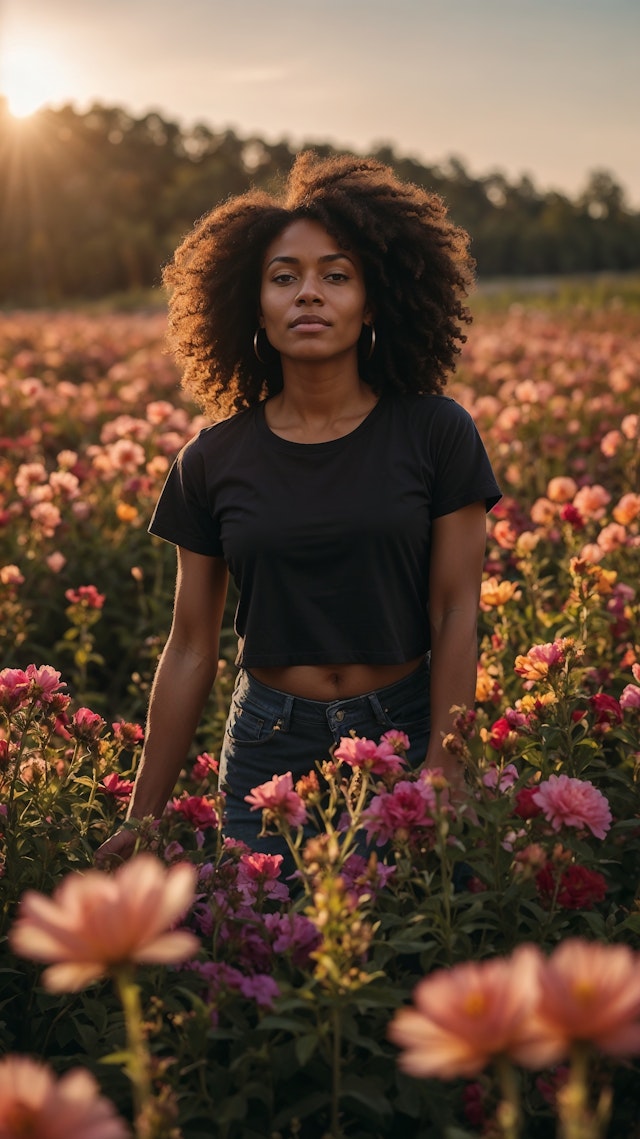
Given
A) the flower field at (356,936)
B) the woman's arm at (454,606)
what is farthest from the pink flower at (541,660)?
the woman's arm at (454,606)

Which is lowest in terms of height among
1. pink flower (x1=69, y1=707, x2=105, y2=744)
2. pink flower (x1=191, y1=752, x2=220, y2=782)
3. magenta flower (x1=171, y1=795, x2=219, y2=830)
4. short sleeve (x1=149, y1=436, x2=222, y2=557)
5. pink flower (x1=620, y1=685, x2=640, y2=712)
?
pink flower (x1=191, y1=752, x2=220, y2=782)

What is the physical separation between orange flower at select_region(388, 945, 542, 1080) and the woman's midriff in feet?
6.23

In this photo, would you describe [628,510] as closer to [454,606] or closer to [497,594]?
[497,594]

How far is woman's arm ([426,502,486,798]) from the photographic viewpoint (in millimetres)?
2740

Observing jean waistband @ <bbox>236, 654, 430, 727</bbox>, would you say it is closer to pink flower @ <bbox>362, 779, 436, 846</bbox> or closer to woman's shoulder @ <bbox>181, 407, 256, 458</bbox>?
woman's shoulder @ <bbox>181, 407, 256, 458</bbox>

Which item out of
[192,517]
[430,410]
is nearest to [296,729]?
[192,517]

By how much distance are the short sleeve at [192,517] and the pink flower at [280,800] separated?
4.01 feet

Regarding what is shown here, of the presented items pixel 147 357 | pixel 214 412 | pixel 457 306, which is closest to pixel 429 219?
pixel 457 306

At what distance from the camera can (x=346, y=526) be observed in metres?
2.79

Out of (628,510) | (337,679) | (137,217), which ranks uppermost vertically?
(137,217)

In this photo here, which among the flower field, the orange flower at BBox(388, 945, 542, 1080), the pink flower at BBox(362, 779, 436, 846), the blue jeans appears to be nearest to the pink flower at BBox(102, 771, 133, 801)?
the flower field

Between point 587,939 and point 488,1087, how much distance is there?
0.68 metres

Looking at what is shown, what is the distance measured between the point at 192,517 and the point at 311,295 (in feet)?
1.96

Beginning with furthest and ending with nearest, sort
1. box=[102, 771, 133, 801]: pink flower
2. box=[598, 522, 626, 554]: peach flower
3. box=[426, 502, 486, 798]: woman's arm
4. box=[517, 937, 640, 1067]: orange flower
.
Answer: box=[598, 522, 626, 554]: peach flower, box=[426, 502, 486, 798]: woman's arm, box=[102, 771, 133, 801]: pink flower, box=[517, 937, 640, 1067]: orange flower
